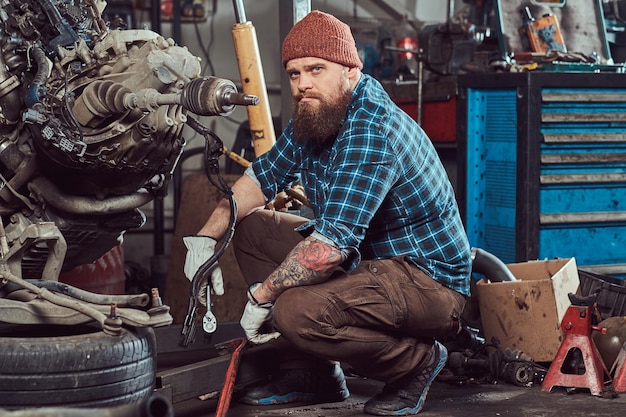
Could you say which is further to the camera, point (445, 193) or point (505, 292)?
point (505, 292)

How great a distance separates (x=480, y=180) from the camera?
4.45m

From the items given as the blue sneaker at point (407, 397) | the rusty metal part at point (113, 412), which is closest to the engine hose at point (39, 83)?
the blue sneaker at point (407, 397)

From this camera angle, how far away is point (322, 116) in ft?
9.55

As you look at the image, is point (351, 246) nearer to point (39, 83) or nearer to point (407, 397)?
point (407, 397)

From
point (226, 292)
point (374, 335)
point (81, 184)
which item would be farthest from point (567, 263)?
point (81, 184)

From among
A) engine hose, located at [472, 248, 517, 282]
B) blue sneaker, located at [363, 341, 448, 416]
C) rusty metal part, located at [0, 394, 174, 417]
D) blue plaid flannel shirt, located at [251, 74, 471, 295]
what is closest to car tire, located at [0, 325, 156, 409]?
blue plaid flannel shirt, located at [251, 74, 471, 295]

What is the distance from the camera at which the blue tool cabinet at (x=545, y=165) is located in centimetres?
422

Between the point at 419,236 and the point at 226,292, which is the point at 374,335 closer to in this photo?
the point at 419,236

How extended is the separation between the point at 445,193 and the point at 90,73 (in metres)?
1.08

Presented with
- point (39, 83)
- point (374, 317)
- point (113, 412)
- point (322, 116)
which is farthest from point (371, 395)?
point (113, 412)

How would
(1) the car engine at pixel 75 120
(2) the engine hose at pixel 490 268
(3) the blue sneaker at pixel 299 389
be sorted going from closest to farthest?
1. (1) the car engine at pixel 75 120
2. (3) the blue sneaker at pixel 299 389
3. (2) the engine hose at pixel 490 268

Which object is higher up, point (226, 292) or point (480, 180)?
point (480, 180)

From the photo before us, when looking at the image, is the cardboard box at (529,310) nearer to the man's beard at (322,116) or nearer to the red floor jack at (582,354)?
the red floor jack at (582,354)

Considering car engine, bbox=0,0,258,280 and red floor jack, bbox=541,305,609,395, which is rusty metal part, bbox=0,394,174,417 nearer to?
car engine, bbox=0,0,258,280
